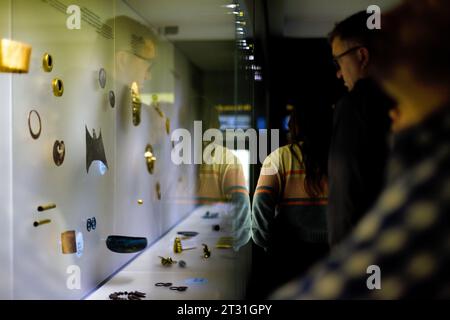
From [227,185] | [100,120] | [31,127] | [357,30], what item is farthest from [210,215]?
[357,30]

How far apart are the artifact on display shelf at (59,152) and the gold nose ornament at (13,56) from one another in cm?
47

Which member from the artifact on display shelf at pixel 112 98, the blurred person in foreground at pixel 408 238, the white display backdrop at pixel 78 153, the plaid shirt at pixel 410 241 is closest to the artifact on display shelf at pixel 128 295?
the white display backdrop at pixel 78 153

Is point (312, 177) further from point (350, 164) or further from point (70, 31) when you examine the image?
point (70, 31)

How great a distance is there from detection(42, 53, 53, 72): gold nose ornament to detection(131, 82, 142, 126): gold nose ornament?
808mm

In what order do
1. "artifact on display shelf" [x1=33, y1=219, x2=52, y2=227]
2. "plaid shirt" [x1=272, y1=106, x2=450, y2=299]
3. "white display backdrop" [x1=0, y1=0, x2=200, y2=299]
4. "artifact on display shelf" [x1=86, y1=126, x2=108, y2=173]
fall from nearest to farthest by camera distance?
"plaid shirt" [x1=272, y1=106, x2=450, y2=299]
"white display backdrop" [x1=0, y1=0, x2=200, y2=299]
"artifact on display shelf" [x1=33, y1=219, x2=52, y2=227]
"artifact on display shelf" [x1=86, y1=126, x2=108, y2=173]

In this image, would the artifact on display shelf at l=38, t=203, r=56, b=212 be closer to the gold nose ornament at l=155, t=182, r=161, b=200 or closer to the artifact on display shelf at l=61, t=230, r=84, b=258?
the artifact on display shelf at l=61, t=230, r=84, b=258

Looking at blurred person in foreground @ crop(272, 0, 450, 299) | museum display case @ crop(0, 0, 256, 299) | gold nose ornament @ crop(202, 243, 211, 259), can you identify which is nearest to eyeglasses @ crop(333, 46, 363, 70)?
museum display case @ crop(0, 0, 256, 299)

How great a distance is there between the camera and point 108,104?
3.24 metres

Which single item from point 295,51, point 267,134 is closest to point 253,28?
point 295,51

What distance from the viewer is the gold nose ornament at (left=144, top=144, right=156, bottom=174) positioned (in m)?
3.62

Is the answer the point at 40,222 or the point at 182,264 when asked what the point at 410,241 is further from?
the point at 182,264

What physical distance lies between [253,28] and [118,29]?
0.85m

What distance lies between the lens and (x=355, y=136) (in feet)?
7.08

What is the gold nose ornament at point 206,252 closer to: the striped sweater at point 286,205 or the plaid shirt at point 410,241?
the striped sweater at point 286,205
